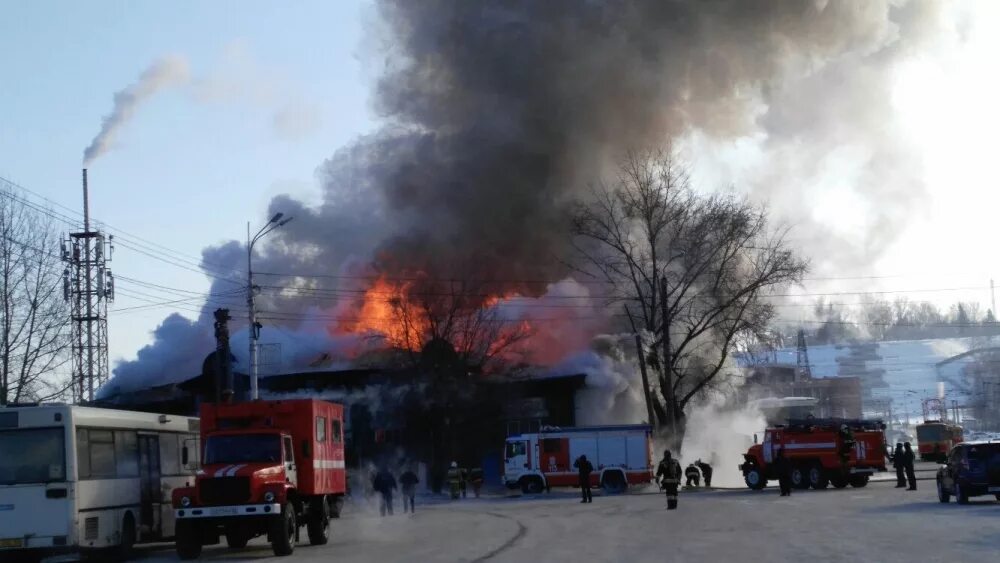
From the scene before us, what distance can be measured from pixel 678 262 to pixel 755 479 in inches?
623

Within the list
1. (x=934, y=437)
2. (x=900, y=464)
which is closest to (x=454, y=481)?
(x=900, y=464)

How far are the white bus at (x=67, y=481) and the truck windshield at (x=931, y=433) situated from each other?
2237 inches

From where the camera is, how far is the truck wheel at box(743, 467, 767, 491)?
39.8 m

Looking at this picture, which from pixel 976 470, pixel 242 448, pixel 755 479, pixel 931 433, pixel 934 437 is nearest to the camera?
pixel 242 448

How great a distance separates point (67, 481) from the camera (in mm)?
19094

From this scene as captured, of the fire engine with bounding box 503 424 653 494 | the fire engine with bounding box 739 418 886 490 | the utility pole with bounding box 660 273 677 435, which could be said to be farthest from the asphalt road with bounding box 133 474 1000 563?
the utility pole with bounding box 660 273 677 435

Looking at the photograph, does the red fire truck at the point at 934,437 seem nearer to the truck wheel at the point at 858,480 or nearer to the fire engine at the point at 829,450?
the truck wheel at the point at 858,480

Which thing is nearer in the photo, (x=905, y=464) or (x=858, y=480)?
(x=905, y=464)

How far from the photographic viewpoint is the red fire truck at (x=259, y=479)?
19.8 m

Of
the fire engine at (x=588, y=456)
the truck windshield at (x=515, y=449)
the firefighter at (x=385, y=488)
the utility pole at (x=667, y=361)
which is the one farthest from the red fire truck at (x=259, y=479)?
the utility pole at (x=667, y=361)

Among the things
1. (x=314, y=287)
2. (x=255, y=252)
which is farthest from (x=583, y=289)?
(x=255, y=252)

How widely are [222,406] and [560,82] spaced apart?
35.2 metres

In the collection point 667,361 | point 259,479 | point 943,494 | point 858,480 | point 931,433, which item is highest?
point 667,361

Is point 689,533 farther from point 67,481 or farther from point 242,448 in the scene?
point 67,481
